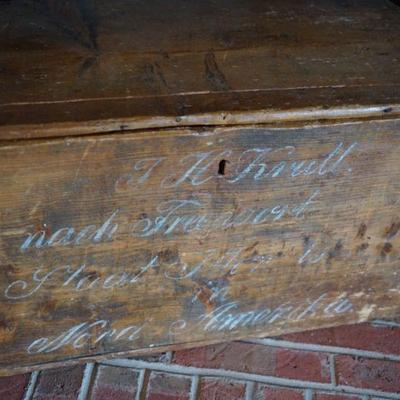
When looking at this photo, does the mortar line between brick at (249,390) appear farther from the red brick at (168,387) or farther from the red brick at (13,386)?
the red brick at (13,386)

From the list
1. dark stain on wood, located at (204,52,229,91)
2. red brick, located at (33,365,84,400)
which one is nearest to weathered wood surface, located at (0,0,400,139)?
dark stain on wood, located at (204,52,229,91)

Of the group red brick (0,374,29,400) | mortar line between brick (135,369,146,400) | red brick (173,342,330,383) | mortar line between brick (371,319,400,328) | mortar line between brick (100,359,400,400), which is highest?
mortar line between brick (371,319,400,328)

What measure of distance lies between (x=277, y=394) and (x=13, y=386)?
58cm

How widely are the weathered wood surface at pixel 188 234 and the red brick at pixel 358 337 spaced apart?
0.11 m

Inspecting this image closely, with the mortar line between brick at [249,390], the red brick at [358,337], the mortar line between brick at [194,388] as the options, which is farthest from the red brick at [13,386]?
the red brick at [358,337]

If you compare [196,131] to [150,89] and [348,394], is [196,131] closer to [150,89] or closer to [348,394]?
[150,89]

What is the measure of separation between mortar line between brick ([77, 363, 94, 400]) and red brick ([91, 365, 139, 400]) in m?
0.01

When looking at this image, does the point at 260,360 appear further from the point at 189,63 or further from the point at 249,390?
the point at 189,63

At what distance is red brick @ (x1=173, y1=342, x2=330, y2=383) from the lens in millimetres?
1490

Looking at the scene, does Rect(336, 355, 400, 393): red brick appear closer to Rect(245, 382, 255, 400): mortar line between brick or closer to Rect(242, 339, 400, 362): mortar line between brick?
Rect(242, 339, 400, 362): mortar line between brick

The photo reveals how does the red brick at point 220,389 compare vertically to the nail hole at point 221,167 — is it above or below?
below

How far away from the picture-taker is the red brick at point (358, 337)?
5.16ft

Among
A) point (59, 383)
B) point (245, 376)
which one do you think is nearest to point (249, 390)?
→ point (245, 376)

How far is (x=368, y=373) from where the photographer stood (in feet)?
4.96
